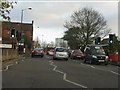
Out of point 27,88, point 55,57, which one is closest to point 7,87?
point 27,88

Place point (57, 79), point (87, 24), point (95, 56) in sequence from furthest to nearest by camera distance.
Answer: point (87, 24) → point (95, 56) → point (57, 79)

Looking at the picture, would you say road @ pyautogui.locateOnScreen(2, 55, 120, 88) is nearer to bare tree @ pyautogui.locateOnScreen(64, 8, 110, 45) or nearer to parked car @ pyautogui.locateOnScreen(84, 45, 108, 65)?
parked car @ pyautogui.locateOnScreen(84, 45, 108, 65)

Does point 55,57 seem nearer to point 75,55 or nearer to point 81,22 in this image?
point 75,55

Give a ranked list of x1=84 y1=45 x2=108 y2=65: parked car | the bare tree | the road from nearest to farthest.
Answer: the road < x1=84 y1=45 x2=108 y2=65: parked car < the bare tree

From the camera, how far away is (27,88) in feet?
46.0

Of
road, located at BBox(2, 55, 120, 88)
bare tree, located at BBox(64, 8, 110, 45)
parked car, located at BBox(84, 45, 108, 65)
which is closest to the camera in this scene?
road, located at BBox(2, 55, 120, 88)

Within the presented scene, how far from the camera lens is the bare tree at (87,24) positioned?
8525cm

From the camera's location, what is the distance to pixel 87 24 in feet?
279

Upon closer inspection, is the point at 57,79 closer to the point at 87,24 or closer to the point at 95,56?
the point at 95,56

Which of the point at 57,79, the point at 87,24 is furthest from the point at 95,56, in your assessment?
the point at 87,24

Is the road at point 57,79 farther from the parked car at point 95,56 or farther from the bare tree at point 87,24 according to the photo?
the bare tree at point 87,24

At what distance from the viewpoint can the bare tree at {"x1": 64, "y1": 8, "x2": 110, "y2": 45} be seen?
85.2 metres

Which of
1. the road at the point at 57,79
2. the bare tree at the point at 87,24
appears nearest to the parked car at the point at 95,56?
the road at the point at 57,79

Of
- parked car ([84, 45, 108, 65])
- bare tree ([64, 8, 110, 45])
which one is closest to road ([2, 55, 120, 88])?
parked car ([84, 45, 108, 65])
